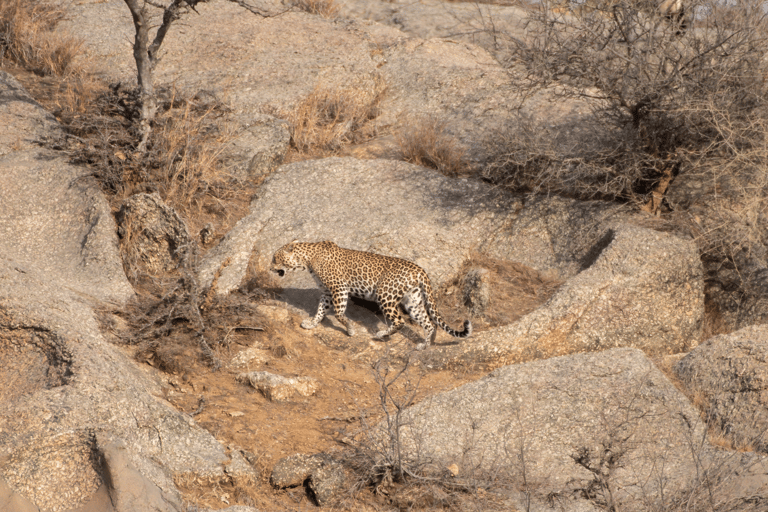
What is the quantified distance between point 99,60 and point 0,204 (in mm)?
4709

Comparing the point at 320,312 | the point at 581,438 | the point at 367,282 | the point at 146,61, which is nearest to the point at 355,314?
the point at 320,312

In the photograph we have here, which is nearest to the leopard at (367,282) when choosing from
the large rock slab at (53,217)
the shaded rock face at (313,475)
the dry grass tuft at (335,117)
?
the large rock slab at (53,217)

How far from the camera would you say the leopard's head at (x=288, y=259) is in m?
8.34

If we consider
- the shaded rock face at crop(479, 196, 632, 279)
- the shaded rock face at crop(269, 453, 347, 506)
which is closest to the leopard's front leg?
the shaded rock face at crop(479, 196, 632, 279)

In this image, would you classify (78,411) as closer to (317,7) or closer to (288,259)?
(288,259)

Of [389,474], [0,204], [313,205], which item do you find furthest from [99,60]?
[389,474]

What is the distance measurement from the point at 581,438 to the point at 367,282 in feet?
10.3

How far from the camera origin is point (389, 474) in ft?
17.5

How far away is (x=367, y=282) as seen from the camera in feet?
26.4

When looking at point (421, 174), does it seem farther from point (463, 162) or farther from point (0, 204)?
point (0, 204)

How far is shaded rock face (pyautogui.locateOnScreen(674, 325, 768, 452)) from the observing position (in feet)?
19.2

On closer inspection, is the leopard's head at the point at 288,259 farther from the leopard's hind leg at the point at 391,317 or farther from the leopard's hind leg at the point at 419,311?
the leopard's hind leg at the point at 419,311

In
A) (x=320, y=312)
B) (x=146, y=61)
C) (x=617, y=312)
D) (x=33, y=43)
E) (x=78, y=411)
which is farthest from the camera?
(x=33, y=43)

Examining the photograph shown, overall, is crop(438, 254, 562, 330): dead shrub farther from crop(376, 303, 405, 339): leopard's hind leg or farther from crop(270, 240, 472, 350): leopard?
crop(376, 303, 405, 339): leopard's hind leg
